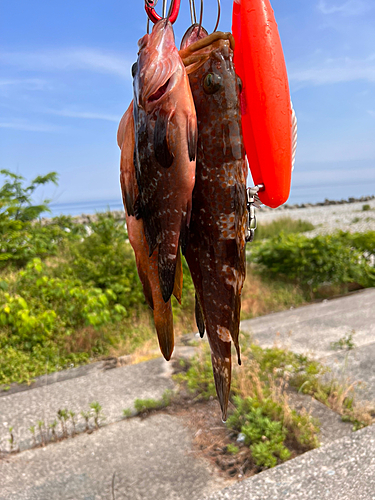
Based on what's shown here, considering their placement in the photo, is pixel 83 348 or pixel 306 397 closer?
pixel 306 397

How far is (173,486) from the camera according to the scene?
317 cm

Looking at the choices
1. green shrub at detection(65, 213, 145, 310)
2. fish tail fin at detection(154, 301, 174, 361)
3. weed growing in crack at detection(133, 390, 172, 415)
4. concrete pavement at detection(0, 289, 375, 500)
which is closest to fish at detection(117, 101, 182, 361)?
fish tail fin at detection(154, 301, 174, 361)

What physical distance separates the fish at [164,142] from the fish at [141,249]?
0.07m

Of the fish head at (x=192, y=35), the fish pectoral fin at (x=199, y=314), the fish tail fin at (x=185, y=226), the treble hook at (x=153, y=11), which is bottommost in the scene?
the fish pectoral fin at (x=199, y=314)

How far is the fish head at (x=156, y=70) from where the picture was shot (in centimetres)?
100

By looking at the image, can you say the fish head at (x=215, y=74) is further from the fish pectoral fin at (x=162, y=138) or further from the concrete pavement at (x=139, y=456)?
the concrete pavement at (x=139, y=456)

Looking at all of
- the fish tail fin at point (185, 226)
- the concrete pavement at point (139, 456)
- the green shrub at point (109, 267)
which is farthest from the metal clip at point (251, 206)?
the green shrub at point (109, 267)

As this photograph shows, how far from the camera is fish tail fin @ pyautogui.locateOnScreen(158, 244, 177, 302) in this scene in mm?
1053

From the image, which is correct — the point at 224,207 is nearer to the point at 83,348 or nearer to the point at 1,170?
the point at 83,348

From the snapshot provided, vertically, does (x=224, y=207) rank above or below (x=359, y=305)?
above

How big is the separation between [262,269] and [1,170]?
6.07 m

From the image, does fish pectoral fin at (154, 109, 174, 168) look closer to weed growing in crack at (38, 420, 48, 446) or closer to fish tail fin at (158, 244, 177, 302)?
fish tail fin at (158, 244, 177, 302)

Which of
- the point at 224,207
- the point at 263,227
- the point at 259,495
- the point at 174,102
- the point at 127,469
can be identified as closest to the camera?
the point at 174,102

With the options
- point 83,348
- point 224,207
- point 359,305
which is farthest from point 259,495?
point 359,305
